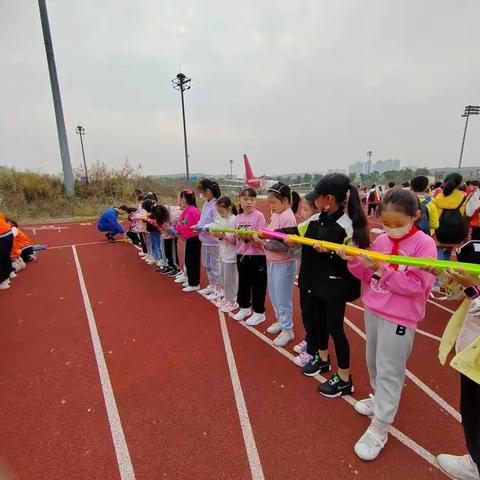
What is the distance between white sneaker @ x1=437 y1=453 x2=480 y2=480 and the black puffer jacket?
1.26 meters

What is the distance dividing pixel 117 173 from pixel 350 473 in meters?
25.2

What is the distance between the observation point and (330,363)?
10.4 ft

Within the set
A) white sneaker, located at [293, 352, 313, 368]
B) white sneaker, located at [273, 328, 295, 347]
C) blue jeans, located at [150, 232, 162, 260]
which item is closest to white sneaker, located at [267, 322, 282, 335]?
white sneaker, located at [273, 328, 295, 347]

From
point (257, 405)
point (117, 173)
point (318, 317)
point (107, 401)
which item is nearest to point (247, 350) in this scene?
point (257, 405)

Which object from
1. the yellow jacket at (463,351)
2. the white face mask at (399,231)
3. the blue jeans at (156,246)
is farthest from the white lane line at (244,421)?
the blue jeans at (156,246)

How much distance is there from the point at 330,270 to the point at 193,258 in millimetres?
3480

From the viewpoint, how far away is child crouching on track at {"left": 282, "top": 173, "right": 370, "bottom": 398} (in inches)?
92.4

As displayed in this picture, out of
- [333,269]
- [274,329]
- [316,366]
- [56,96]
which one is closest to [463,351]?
[333,269]

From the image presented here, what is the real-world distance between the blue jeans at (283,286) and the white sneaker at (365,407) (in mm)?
1219

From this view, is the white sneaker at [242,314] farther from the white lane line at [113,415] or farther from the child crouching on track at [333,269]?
the white lane line at [113,415]

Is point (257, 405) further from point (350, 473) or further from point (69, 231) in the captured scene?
point (69, 231)

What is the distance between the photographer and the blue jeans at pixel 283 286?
338cm

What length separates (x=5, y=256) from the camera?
235 inches

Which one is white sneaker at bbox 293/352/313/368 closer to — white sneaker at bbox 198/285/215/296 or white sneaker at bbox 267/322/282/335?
white sneaker at bbox 267/322/282/335
